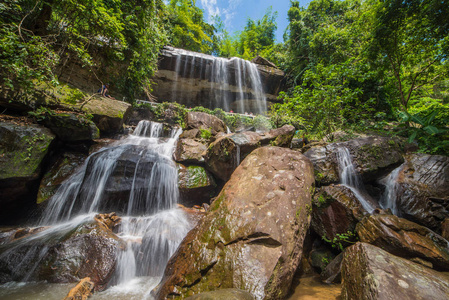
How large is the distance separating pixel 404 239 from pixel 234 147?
13.5 feet

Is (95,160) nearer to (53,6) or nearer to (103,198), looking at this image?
(103,198)

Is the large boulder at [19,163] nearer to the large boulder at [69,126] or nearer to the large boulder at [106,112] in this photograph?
the large boulder at [69,126]

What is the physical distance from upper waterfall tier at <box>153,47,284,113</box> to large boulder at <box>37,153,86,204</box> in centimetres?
1140

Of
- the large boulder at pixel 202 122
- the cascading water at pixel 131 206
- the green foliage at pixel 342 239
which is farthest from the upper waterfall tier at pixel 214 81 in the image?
the green foliage at pixel 342 239

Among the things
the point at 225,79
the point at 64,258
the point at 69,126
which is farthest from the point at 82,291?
the point at 225,79

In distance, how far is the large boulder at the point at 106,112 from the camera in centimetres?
660

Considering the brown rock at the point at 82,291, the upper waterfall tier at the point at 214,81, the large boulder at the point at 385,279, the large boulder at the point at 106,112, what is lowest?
the brown rock at the point at 82,291

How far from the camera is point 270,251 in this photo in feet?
6.81

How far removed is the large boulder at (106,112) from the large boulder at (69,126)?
763mm

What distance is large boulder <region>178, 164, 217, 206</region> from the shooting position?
19.5 ft

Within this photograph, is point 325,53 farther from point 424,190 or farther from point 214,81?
point 424,190

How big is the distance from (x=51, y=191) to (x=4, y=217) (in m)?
1.24

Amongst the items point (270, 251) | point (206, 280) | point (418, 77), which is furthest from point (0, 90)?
point (418, 77)

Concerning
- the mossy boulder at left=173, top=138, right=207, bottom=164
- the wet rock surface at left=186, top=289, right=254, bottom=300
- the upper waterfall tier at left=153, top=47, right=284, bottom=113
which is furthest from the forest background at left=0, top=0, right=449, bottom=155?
the wet rock surface at left=186, top=289, right=254, bottom=300
